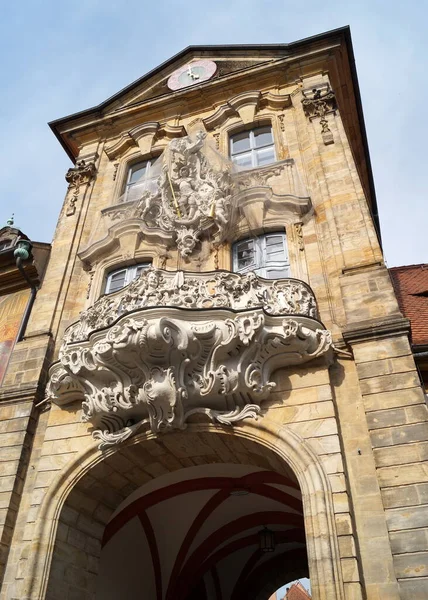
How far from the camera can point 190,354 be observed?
761 cm

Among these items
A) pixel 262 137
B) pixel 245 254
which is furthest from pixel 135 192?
pixel 245 254

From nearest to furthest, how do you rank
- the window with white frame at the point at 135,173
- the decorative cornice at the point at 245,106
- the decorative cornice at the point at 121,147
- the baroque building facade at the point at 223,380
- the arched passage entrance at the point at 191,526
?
1. the baroque building facade at the point at 223,380
2. the arched passage entrance at the point at 191,526
3. the decorative cornice at the point at 245,106
4. the window with white frame at the point at 135,173
5. the decorative cornice at the point at 121,147

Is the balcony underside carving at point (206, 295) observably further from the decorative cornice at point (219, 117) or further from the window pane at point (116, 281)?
the decorative cornice at point (219, 117)

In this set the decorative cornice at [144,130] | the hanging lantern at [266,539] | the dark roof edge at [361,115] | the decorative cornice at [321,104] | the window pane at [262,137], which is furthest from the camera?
the decorative cornice at [144,130]

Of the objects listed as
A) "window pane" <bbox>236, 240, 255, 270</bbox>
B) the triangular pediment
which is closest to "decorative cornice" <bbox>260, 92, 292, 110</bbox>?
the triangular pediment

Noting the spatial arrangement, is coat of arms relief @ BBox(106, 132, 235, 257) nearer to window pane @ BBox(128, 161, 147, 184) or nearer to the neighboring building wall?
window pane @ BBox(128, 161, 147, 184)

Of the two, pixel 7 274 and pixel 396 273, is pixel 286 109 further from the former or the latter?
pixel 7 274

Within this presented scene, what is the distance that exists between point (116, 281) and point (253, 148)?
447cm

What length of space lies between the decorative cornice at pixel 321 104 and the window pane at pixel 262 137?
1.07 m

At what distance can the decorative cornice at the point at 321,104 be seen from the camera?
38.3 ft

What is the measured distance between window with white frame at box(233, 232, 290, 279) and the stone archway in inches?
122

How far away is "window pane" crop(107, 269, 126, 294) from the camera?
432 inches

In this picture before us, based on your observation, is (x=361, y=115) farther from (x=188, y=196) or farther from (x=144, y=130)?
(x=188, y=196)

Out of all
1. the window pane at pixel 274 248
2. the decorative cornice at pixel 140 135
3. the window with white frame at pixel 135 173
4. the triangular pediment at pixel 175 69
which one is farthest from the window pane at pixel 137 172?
the window pane at pixel 274 248
